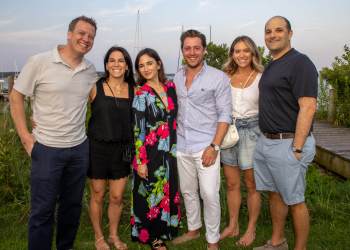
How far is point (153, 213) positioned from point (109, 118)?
1023 millimetres

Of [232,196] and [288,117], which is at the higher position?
[288,117]

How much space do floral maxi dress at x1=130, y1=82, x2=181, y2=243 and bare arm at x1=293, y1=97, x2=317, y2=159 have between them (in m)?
1.18

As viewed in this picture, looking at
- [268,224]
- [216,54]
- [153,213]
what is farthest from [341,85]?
[153,213]

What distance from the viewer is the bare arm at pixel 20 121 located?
3.49m

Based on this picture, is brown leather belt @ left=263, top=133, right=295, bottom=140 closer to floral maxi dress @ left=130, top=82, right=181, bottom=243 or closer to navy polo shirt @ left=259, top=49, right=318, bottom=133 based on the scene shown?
navy polo shirt @ left=259, top=49, right=318, bottom=133

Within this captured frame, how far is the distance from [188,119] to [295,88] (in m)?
1.08

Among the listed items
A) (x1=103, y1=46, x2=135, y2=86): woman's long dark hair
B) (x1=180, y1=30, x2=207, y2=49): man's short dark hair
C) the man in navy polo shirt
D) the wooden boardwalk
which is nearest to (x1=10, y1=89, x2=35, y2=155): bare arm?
(x1=103, y1=46, x2=135, y2=86): woman's long dark hair

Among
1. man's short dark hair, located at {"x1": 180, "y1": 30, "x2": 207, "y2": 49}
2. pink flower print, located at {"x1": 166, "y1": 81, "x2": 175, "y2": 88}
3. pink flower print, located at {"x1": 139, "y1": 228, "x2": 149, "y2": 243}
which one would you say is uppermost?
man's short dark hair, located at {"x1": 180, "y1": 30, "x2": 207, "y2": 49}

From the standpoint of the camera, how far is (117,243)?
4191 millimetres

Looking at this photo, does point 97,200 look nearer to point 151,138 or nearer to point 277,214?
point 151,138

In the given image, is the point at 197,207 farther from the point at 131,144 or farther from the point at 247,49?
the point at 247,49

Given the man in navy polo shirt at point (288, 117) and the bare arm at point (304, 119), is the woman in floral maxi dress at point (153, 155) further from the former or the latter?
the bare arm at point (304, 119)

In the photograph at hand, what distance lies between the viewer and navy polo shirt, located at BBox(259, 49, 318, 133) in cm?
337

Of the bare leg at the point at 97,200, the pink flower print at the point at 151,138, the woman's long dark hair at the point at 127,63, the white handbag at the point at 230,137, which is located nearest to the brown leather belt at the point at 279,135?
the white handbag at the point at 230,137
